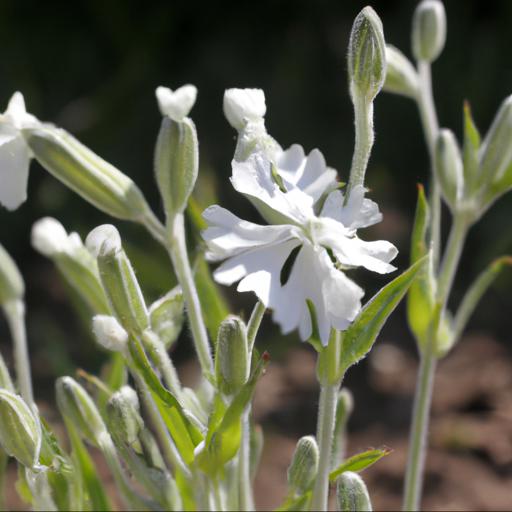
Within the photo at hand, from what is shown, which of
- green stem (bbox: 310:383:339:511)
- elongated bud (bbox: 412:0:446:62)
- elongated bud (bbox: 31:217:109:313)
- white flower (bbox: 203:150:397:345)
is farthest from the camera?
elongated bud (bbox: 412:0:446:62)

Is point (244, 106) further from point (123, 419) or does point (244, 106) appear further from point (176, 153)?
point (123, 419)

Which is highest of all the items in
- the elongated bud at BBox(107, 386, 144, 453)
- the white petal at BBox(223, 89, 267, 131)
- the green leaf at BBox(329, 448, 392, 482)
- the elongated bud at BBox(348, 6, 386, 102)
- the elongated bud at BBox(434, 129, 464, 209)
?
the elongated bud at BBox(348, 6, 386, 102)

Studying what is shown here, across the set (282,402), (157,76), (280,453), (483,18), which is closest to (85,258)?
(280,453)

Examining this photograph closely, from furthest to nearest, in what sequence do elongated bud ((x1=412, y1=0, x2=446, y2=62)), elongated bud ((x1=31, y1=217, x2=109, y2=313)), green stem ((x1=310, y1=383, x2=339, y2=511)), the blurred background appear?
the blurred background
elongated bud ((x1=412, y1=0, x2=446, y2=62))
elongated bud ((x1=31, y1=217, x2=109, y2=313))
green stem ((x1=310, y1=383, x2=339, y2=511))

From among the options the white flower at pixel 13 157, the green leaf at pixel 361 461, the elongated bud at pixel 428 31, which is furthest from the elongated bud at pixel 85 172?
the elongated bud at pixel 428 31

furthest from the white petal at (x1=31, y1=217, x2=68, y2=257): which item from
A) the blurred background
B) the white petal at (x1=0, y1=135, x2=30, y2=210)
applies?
the blurred background

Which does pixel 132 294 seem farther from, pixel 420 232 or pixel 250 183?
pixel 420 232

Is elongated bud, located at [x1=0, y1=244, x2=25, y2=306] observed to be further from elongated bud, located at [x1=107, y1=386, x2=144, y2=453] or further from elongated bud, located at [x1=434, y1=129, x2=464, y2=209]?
elongated bud, located at [x1=434, y1=129, x2=464, y2=209]
